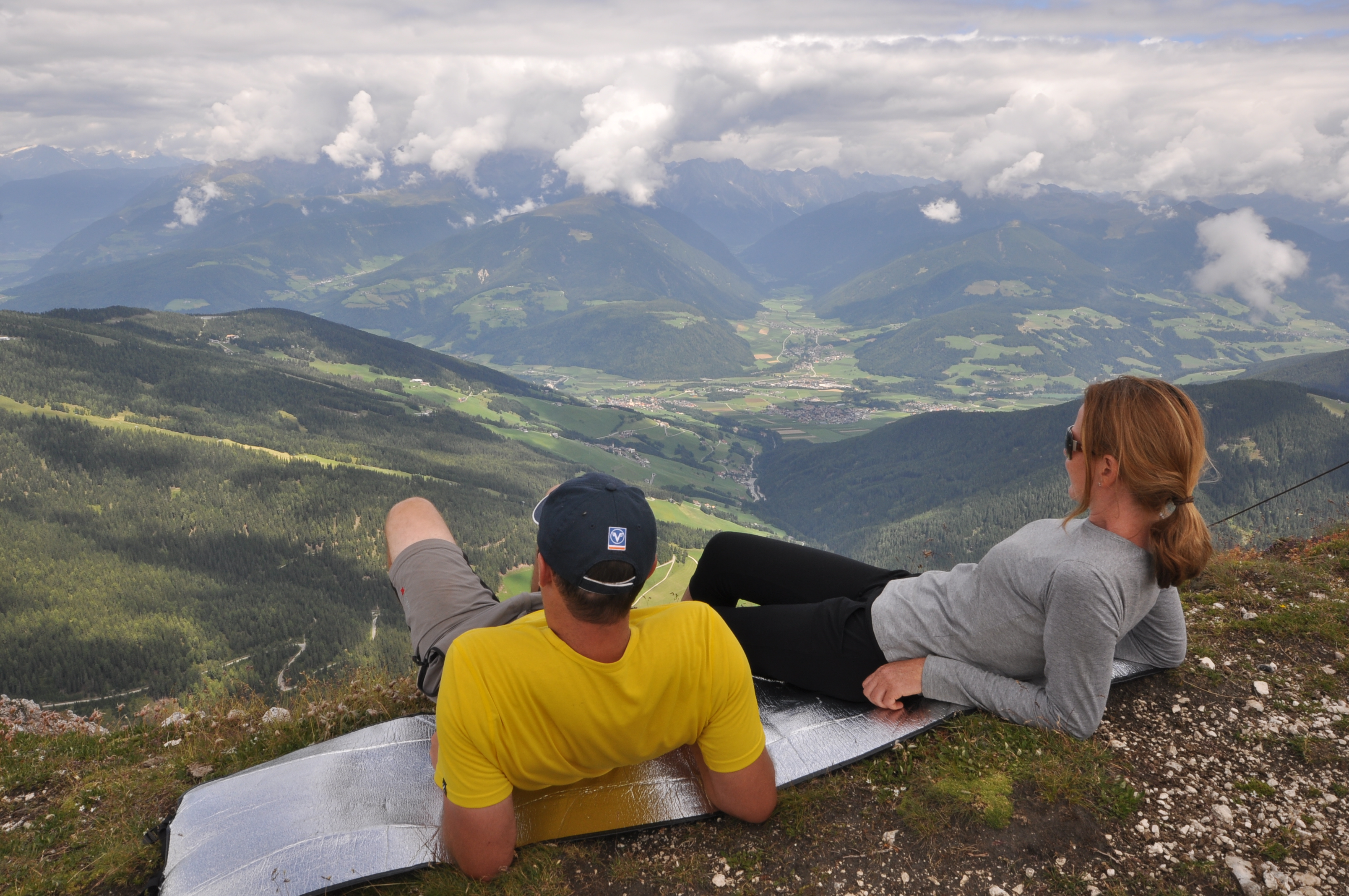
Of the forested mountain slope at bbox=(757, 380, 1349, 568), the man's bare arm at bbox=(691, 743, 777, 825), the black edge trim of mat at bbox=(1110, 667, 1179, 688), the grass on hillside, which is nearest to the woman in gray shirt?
the black edge trim of mat at bbox=(1110, 667, 1179, 688)

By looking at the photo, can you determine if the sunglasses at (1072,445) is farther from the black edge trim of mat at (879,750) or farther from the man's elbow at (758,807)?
the man's elbow at (758,807)

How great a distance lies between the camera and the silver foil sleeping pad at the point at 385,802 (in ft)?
13.3

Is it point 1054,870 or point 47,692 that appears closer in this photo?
point 1054,870

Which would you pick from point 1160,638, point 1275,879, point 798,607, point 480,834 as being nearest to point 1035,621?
point 798,607

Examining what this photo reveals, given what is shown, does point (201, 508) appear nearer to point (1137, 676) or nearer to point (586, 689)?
point (586, 689)

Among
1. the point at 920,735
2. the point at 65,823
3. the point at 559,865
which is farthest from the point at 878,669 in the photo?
the point at 65,823

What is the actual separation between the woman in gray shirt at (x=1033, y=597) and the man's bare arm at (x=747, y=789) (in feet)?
4.21

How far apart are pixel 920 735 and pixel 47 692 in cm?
9088

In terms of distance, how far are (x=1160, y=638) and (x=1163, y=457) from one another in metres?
2.28

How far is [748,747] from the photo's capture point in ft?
12.6

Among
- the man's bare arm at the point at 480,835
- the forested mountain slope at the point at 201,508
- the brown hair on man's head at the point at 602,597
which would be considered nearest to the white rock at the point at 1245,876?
the brown hair on man's head at the point at 602,597

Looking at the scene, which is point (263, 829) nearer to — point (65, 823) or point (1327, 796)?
point (65, 823)

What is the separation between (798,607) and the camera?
508 centimetres

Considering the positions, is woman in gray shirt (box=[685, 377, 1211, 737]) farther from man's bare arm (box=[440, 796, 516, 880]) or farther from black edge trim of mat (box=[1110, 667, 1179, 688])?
man's bare arm (box=[440, 796, 516, 880])
